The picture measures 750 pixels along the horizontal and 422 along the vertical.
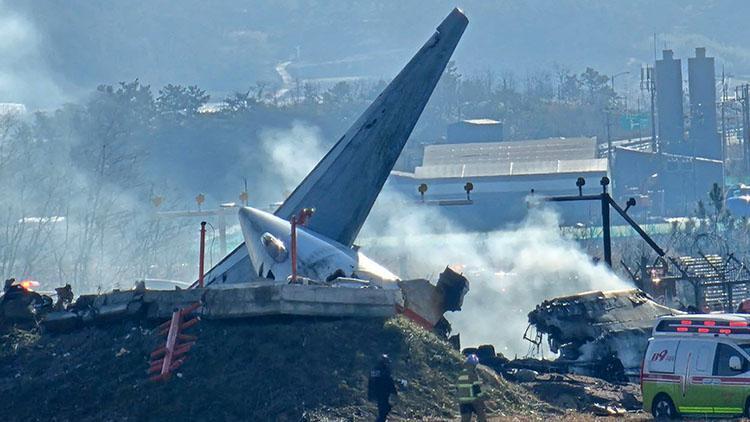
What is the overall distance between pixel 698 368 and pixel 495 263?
53361 mm

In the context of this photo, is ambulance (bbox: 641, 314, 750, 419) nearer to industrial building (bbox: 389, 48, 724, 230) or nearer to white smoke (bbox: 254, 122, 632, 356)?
white smoke (bbox: 254, 122, 632, 356)

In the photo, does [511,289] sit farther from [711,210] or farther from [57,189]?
[711,210]

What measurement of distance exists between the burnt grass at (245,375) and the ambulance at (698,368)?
2626 mm

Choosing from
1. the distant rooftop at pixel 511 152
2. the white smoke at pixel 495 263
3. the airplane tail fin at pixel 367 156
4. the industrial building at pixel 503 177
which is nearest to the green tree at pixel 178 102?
the distant rooftop at pixel 511 152

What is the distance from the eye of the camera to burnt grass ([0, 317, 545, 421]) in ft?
92.4

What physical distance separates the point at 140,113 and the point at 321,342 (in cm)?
12247

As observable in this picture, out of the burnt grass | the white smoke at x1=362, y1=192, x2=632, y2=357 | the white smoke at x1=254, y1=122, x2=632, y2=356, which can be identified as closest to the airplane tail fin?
the white smoke at x1=362, y1=192, x2=632, y2=357

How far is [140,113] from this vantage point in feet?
493

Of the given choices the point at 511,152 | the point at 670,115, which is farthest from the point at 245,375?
the point at 670,115

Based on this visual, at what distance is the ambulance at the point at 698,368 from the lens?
2816 cm

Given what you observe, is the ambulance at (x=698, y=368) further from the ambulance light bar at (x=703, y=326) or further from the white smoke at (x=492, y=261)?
the white smoke at (x=492, y=261)

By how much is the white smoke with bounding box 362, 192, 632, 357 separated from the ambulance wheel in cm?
1484

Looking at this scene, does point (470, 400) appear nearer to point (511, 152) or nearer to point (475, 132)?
point (511, 152)

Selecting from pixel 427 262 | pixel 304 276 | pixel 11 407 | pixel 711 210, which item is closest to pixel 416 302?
pixel 304 276
